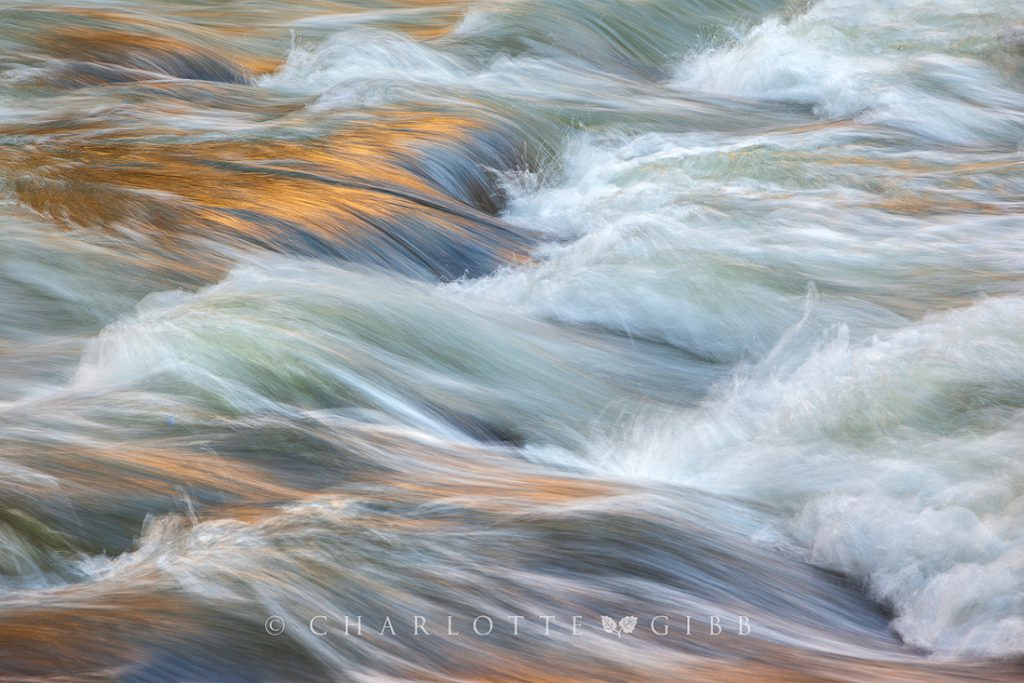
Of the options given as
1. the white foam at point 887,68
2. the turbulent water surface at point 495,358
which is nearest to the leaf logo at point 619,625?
the turbulent water surface at point 495,358

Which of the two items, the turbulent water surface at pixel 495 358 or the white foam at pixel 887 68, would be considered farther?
the white foam at pixel 887 68

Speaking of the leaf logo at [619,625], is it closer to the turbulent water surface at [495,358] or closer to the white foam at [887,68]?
the turbulent water surface at [495,358]

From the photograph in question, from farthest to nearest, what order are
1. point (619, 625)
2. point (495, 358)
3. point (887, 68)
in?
1. point (887, 68)
2. point (495, 358)
3. point (619, 625)

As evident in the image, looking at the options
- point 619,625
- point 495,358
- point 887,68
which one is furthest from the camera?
point 887,68

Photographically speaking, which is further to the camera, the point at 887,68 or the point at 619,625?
the point at 887,68

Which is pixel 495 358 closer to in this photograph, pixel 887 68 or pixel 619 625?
pixel 619 625

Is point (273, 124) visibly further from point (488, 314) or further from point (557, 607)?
point (557, 607)

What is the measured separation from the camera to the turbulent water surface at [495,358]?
2.95 metres

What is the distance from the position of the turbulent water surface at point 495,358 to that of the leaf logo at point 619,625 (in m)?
0.03

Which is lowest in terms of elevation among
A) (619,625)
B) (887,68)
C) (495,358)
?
(619,625)

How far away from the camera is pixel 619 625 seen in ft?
9.71

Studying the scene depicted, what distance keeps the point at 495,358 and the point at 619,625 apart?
6.90 feet

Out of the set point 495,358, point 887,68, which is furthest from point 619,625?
point 887,68

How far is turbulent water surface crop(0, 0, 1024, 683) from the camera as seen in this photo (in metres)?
2.95
